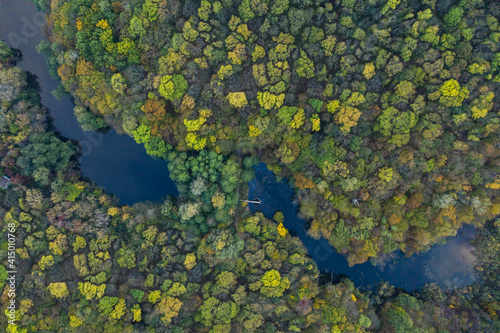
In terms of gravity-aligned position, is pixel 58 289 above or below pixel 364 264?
above

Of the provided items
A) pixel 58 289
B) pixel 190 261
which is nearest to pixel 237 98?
pixel 190 261

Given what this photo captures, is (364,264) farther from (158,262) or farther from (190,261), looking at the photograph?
(158,262)

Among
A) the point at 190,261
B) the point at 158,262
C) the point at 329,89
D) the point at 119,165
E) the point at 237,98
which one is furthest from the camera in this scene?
the point at 119,165

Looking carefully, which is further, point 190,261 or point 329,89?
point 190,261

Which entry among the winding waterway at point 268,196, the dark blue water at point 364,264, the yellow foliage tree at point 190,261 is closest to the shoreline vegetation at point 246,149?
the yellow foliage tree at point 190,261

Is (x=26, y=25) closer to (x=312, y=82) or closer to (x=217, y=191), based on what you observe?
(x=217, y=191)

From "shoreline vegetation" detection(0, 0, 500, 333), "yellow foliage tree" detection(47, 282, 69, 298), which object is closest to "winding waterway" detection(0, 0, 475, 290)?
"shoreline vegetation" detection(0, 0, 500, 333)

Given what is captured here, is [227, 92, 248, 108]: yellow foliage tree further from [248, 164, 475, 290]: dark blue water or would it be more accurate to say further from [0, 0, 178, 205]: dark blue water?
[0, 0, 178, 205]: dark blue water

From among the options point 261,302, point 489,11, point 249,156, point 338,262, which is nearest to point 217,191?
point 249,156

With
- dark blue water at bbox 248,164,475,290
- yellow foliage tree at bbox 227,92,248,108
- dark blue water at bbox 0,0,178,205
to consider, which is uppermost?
yellow foliage tree at bbox 227,92,248,108
